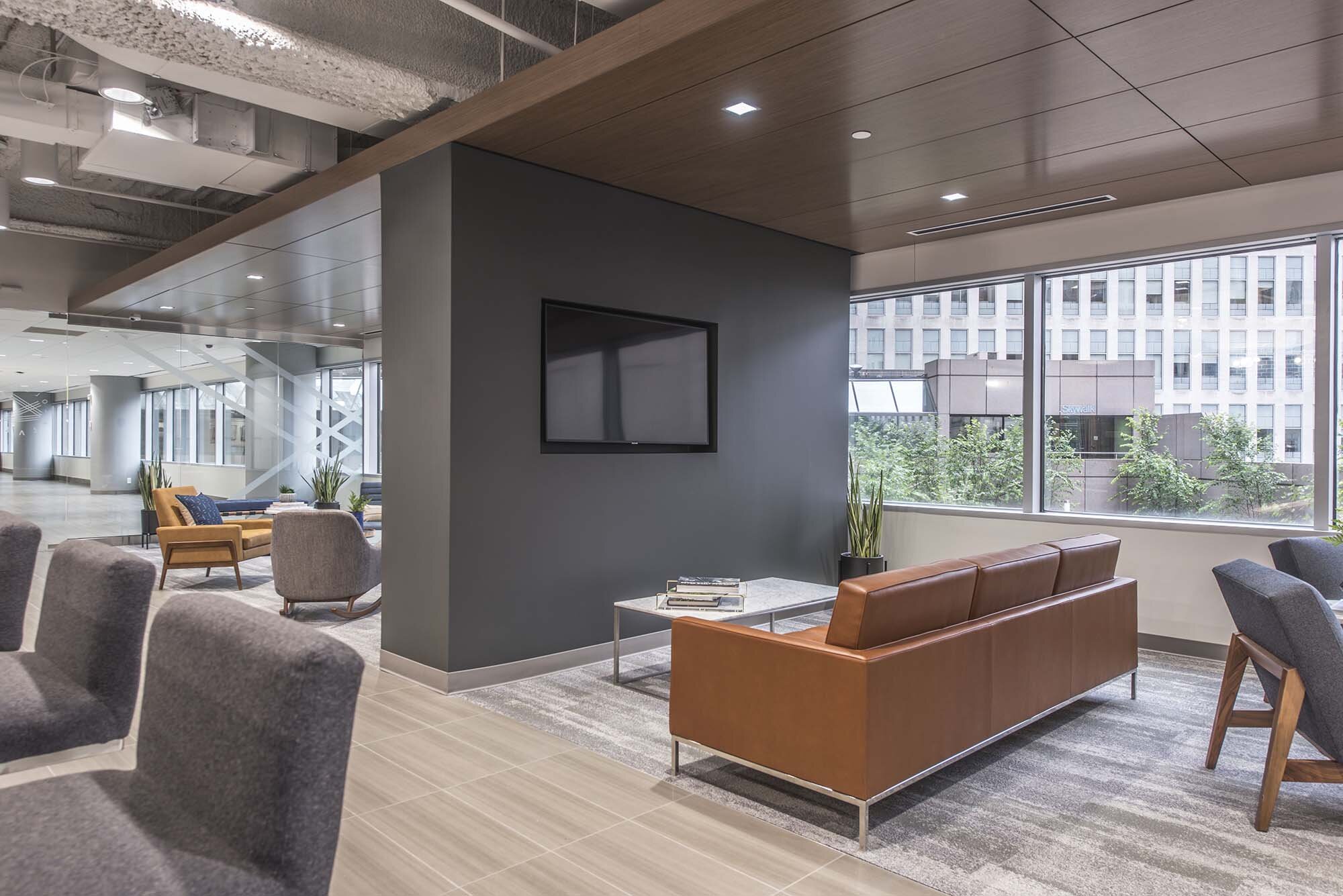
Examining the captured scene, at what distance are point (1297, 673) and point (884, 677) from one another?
1326mm

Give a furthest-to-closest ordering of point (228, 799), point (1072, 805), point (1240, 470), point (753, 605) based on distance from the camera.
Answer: point (1240, 470), point (753, 605), point (1072, 805), point (228, 799)

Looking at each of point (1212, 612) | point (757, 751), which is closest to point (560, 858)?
point (757, 751)

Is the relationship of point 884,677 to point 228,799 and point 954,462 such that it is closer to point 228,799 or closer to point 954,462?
point 228,799

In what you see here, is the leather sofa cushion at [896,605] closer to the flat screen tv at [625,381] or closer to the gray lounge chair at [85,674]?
the gray lounge chair at [85,674]

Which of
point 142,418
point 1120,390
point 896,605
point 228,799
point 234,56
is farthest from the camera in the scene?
point 142,418

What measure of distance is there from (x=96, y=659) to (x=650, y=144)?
3.05 meters

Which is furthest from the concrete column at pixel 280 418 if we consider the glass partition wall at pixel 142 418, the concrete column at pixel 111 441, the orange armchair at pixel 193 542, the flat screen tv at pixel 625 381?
the flat screen tv at pixel 625 381

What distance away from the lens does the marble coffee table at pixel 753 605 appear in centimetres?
382

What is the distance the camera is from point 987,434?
5828 mm

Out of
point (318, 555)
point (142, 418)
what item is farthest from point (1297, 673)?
point (142, 418)

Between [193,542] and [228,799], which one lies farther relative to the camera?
[193,542]

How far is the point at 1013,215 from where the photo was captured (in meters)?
5.14

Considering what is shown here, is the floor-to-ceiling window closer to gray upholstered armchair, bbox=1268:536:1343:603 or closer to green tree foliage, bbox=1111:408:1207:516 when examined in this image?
green tree foliage, bbox=1111:408:1207:516

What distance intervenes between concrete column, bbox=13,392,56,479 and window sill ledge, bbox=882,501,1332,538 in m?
8.95
